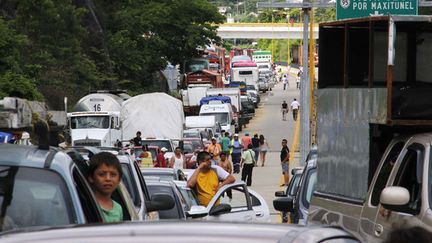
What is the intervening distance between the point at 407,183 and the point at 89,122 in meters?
34.9

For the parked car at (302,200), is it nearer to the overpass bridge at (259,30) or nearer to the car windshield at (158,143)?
the car windshield at (158,143)

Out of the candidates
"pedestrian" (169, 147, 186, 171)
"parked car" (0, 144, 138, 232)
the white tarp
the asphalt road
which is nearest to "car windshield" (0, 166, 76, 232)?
"parked car" (0, 144, 138, 232)

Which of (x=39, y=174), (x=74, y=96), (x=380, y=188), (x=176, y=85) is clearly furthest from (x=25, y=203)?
(x=176, y=85)

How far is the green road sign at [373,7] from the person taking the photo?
23562 millimetres

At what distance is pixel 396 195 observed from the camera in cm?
794

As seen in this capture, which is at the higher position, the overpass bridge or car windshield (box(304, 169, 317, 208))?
the overpass bridge

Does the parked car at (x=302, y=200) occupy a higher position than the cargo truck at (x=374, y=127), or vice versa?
the cargo truck at (x=374, y=127)

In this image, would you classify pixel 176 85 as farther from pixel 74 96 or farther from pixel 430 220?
pixel 430 220

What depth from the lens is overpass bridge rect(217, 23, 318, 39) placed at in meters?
146

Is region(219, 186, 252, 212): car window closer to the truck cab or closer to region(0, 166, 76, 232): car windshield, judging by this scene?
region(0, 166, 76, 232): car windshield

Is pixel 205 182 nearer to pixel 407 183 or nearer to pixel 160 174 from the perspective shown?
pixel 160 174

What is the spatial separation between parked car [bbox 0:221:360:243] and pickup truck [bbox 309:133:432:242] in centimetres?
329

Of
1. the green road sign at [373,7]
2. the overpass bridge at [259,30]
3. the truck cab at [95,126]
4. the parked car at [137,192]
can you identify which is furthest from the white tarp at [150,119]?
the overpass bridge at [259,30]

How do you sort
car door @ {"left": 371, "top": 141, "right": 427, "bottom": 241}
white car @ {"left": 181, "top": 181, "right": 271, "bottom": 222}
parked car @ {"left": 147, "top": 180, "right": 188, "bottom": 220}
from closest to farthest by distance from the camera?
car door @ {"left": 371, "top": 141, "right": 427, "bottom": 241} < parked car @ {"left": 147, "top": 180, "right": 188, "bottom": 220} < white car @ {"left": 181, "top": 181, "right": 271, "bottom": 222}
